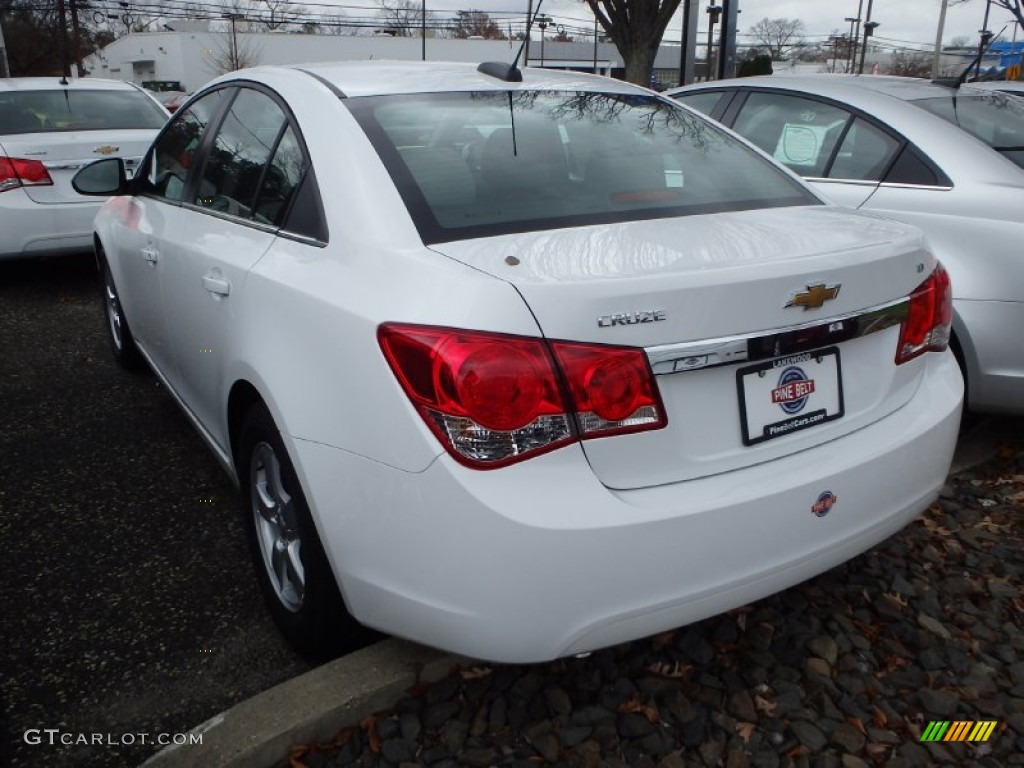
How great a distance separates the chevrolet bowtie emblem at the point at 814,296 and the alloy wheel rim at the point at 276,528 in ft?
4.26

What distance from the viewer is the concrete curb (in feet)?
6.67

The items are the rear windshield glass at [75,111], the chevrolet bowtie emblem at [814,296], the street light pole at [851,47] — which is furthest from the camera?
the street light pole at [851,47]

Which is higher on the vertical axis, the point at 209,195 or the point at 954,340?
the point at 209,195

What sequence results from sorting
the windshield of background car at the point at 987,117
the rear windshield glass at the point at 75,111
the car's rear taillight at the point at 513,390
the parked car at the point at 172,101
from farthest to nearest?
the parked car at the point at 172,101
the rear windshield glass at the point at 75,111
the windshield of background car at the point at 987,117
the car's rear taillight at the point at 513,390

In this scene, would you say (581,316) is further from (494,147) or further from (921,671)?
(921,671)

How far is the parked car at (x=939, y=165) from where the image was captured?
11.2 feet

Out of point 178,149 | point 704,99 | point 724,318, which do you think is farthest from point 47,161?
point 724,318

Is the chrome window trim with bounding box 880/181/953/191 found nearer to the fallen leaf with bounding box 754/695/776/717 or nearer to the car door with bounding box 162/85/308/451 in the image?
the fallen leaf with bounding box 754/695/776/717

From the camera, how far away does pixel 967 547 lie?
3.03 m

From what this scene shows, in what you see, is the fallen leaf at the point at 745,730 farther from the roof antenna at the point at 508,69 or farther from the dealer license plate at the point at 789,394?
the roof antenna at the point at 508,69

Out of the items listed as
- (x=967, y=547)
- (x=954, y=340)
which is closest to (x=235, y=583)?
(x=967, y=547)

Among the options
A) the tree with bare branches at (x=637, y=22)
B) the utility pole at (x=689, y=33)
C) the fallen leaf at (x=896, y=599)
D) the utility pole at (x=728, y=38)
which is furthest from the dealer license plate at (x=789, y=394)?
the tree with bare branches at (x=637, y=22)

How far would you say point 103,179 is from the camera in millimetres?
3820

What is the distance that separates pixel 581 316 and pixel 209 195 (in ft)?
6.10
